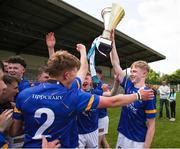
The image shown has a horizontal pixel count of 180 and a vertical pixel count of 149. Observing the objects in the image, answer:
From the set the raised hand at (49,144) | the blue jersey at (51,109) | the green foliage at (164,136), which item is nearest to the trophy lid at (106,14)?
the blue jersey at (51,109)

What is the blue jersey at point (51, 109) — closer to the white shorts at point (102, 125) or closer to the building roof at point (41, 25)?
the white shorts at point (102, 125)

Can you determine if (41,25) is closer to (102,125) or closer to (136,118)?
(102,125)

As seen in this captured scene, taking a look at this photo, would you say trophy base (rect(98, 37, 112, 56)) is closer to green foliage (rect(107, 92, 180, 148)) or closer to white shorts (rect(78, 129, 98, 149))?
white shorts (rect(78, 129, 98, 149))

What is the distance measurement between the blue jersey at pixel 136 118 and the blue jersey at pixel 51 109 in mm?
1379

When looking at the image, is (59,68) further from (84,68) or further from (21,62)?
(21,62)

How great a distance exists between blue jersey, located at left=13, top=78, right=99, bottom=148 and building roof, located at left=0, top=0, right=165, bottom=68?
10.5 metres

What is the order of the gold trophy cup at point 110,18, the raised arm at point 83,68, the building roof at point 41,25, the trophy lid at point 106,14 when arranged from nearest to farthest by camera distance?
the raised arm at point 83,68 < the gold trophy cup at point 110,18 < the trophy lid at point 106,14 < the building roof at point 41,25

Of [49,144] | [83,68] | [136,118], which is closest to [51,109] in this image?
[49,144]

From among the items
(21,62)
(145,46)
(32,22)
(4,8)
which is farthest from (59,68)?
(145,46)

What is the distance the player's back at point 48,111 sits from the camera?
2654mm

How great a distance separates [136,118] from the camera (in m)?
4.12

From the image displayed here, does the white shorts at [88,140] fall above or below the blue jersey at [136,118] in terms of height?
below

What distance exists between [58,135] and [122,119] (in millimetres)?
1819

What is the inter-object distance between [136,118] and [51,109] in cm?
181
